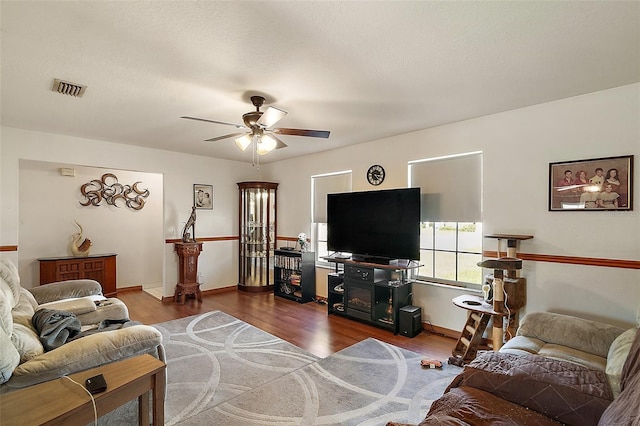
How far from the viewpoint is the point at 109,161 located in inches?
177

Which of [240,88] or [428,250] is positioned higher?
[240,88]

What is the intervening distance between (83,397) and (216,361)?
5.76 feet

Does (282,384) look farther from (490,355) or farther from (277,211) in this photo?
Result: (277,211)

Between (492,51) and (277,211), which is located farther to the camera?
(277,211)

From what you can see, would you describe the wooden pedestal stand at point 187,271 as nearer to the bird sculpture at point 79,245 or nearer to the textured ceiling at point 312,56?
the bird sculpture at point 79,245

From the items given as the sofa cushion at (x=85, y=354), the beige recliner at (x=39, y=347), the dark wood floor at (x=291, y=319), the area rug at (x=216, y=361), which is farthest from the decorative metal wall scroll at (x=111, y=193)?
the sofa cushion at (x=85, y=354)

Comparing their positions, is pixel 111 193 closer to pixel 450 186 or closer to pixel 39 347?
pixel 39 347

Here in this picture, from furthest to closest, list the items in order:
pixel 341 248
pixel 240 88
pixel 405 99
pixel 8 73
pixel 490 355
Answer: pixel 341 248 → pixel 405 99 → pixel 240 88 → pixel 8 73 → pixel 490 355

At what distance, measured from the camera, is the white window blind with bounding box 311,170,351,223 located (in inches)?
193

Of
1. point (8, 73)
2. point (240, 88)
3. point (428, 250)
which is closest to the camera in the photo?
point (8, 73)

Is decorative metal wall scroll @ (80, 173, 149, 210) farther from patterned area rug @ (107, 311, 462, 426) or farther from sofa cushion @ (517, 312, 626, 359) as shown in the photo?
sofa cushion @ (517, 312, 626, 359)

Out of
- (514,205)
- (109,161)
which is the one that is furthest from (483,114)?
(109,161)

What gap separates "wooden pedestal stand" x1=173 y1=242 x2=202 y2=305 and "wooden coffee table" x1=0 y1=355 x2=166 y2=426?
357 centimetres

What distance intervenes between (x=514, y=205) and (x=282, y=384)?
2.85m
